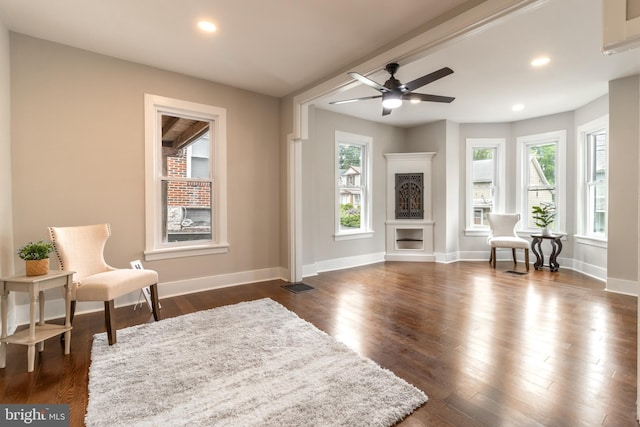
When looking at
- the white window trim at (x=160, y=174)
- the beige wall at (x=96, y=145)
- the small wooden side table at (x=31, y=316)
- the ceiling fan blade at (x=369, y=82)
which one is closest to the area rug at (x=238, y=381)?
the small wooden side table at (x=31, y=316)

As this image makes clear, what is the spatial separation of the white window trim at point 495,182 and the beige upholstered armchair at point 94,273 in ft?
19.0

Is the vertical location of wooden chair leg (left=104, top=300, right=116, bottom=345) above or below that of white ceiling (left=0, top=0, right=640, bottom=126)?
below

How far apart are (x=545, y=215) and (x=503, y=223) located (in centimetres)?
67

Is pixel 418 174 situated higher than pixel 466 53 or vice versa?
pixel 466 53

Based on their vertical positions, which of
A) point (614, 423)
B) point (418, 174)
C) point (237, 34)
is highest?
point (237, 34)

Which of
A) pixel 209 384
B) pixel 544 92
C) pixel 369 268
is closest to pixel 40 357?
pixel 209 384

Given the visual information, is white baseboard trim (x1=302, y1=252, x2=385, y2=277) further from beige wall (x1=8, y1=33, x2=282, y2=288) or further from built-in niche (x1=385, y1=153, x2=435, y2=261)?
beige wall (x1=8, y1=33, x2=282, y2=288)

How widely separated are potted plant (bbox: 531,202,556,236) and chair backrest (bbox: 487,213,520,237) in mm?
320

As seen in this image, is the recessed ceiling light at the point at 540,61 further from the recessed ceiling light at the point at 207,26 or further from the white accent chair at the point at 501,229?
the recessed ceiling light at the point at 207,26

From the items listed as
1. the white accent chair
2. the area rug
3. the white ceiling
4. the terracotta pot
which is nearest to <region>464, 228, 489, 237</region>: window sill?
the white accent chair

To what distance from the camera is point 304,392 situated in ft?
5.90

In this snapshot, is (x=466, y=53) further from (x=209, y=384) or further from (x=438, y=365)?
(x=209, y=384)

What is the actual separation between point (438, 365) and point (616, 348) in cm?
154

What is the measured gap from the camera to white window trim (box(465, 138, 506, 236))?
6090mm
